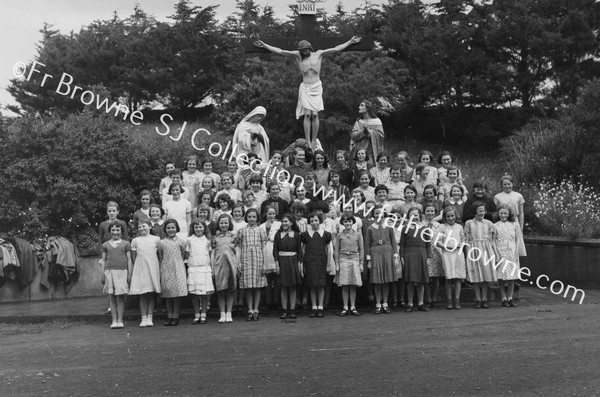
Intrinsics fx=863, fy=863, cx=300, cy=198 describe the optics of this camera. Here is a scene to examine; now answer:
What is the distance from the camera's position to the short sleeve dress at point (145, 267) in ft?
39.7

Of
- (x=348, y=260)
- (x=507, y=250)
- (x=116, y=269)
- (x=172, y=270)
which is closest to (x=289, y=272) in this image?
(x=348, y=260)

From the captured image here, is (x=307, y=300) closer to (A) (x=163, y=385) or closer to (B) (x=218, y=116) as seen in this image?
(A) (x=163, y=385)

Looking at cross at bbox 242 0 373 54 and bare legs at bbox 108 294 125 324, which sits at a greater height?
cross at bbox 242 0 373 54

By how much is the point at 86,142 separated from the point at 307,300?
27.2 ft

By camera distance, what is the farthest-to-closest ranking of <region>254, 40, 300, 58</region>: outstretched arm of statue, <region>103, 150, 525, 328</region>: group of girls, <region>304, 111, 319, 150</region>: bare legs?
<region>304, 111, 319, 150</region>: bare legs → <region>254, 40, 300, 58</region>: outstretched arm of statue → <region>103, 150, 525, 328</region>: group of girls

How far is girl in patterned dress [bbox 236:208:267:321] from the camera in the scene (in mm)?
12312

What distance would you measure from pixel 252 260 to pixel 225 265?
0.40m

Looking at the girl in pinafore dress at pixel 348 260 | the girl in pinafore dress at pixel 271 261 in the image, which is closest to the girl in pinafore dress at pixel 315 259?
the girl in pinafore dress at pixel 348 260

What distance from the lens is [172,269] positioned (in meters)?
12.2

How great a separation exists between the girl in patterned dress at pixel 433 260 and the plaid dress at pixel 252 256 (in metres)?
2.59

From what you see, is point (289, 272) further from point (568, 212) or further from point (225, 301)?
point (568, 212)

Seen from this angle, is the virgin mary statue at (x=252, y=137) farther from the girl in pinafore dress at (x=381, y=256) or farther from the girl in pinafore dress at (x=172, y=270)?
the girl in pinafore dress at (x=172, y=270)

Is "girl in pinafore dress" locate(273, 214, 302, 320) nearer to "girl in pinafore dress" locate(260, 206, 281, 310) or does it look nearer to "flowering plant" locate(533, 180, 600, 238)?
"girl in pinafore dress" locate(260, 206, 281, 310)

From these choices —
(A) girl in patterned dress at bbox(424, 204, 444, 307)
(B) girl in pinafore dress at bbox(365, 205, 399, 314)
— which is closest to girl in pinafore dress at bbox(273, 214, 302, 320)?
(B) girl in pinafore dress at bbox(365, 205, 399, 314)
